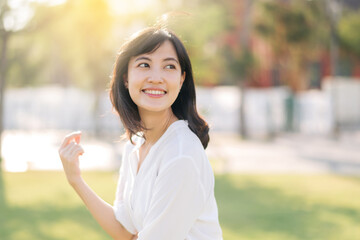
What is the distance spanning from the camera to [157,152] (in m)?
2.17

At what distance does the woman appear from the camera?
2.02 metres

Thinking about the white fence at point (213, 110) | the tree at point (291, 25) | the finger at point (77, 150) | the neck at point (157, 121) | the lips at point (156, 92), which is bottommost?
the white fence at point (213, 110)

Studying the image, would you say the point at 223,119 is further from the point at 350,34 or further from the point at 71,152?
the point at 71,152

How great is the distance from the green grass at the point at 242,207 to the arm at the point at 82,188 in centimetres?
303

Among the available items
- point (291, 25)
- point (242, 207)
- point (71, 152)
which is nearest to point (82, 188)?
point (71, 152)

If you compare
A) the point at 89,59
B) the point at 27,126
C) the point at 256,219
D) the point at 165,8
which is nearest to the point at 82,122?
the point at 27,126

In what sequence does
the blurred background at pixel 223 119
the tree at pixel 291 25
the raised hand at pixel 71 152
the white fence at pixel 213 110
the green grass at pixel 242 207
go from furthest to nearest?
the white fence at pixel 213 110
the tree at pixel 291 25
the blurred background at pixel 223 119
the green grass at pixel 242 207
the raised hand at pixel 71 152

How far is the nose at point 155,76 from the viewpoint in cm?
221

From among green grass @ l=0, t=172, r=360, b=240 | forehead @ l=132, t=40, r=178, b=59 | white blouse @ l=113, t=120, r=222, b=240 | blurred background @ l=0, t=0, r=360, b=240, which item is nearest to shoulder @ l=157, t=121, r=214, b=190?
white blouse @ l=113, t=120, r=222, b=240

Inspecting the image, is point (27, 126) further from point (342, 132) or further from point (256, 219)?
point (256, 219)

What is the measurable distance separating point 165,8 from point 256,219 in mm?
11994

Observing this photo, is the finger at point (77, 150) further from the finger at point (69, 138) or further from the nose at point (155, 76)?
the nose at point (155, 76)

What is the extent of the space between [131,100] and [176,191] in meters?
0.59

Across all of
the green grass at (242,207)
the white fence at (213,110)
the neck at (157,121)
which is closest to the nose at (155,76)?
the neck at (157,121)
